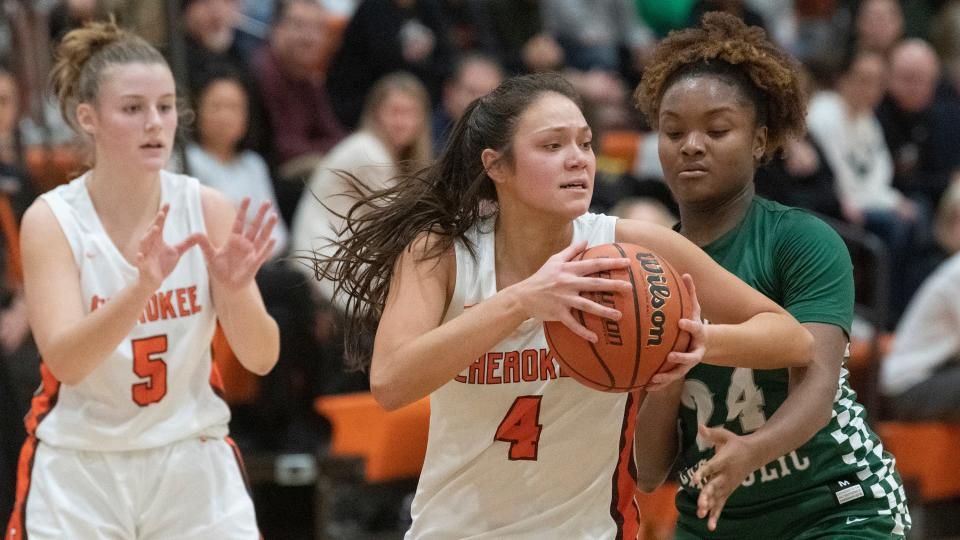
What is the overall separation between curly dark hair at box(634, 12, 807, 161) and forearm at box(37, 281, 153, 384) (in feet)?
4.68

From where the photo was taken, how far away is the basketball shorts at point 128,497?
3.64m

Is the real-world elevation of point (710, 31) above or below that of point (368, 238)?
above

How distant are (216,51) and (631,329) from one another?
5259 millimetres

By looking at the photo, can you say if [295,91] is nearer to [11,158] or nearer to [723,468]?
[11,158]

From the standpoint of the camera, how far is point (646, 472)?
3.57 meters

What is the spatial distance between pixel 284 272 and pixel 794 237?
3765mm

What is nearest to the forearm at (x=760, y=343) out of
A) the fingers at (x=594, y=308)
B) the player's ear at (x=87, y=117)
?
the fingers at (x=594, y=308)

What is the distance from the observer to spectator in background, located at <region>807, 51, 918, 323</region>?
8797 mm

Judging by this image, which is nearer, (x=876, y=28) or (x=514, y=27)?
(x=514, y=27)

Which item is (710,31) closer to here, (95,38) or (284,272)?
(95,38)

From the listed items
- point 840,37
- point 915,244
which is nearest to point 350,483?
point 915,244

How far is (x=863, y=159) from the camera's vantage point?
9.03m

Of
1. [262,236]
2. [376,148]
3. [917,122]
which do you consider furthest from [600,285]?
[917,122]

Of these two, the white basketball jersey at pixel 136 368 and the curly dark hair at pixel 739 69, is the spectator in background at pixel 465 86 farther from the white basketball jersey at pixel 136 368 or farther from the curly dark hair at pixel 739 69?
the curly dark hair at pixel 739 69
